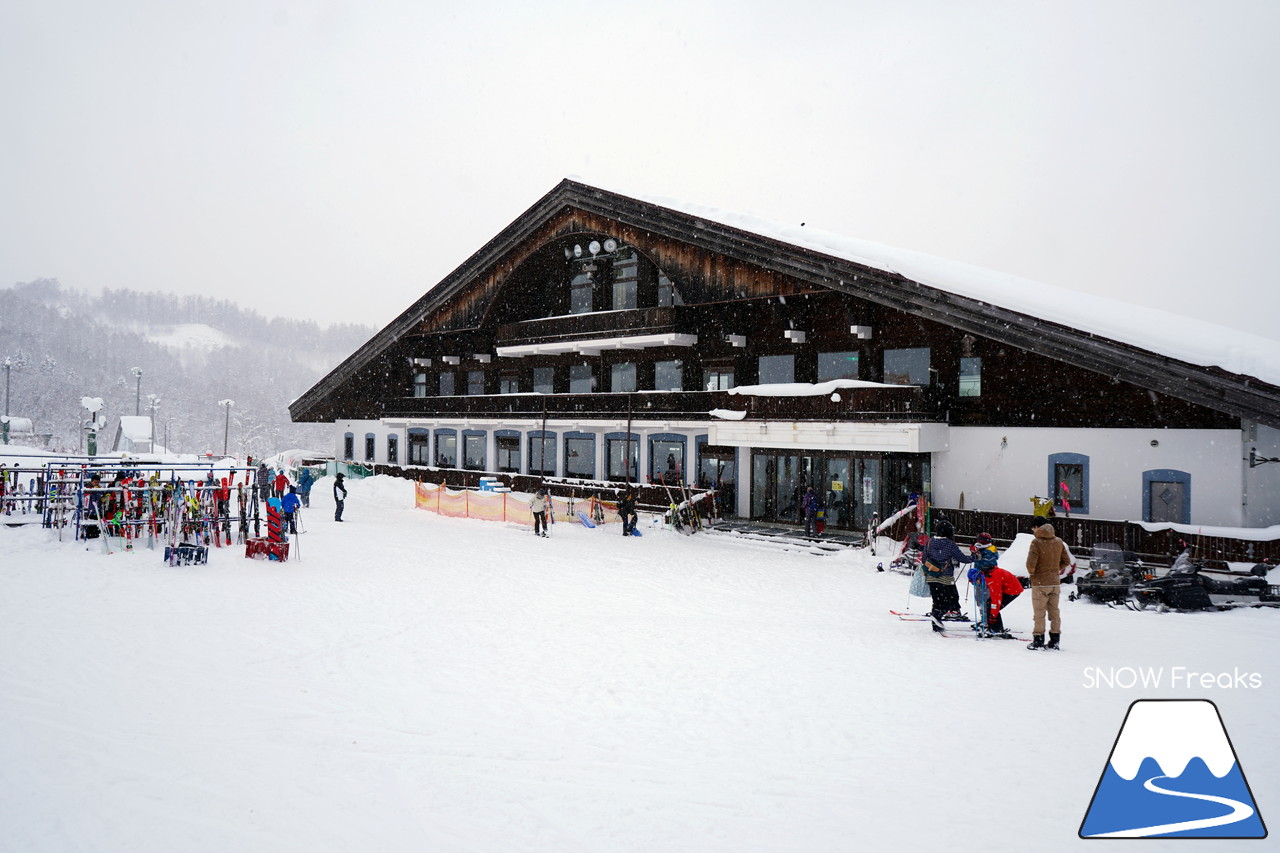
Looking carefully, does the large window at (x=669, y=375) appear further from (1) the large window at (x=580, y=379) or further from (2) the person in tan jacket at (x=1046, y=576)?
(2) the person in tan jacket at (x=1046, y=576)

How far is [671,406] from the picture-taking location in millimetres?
28469

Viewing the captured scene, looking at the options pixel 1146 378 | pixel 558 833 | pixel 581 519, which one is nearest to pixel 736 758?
pixel 558 833

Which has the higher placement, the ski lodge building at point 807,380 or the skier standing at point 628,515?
the ski lodge building at point 807,380

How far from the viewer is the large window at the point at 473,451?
37.9 metres

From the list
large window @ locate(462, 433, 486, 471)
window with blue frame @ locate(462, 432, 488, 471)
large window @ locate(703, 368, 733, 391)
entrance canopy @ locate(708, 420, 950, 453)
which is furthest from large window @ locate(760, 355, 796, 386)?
large window @ locate(462, 433, 486, 471)

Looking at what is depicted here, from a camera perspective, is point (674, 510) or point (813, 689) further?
point (674, 510)

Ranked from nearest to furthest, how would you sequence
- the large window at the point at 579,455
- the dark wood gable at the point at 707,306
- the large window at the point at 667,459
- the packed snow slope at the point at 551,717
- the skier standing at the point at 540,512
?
the packed snow slope at the point at 551,717 < the dark wood gable at the point at 707,306 < the skier standing at the point at 540,512 < the large window at the point at 667,459 < the large window at the point at 579,455

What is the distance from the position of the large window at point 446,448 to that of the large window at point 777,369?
1898cm

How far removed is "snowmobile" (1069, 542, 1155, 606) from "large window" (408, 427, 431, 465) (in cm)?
3276

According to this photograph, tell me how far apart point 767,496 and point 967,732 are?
A: 18.2 metres

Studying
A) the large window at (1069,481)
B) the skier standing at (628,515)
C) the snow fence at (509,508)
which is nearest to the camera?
the large window at (1069,481)

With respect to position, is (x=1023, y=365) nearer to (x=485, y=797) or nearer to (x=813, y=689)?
(x=813, y=689)

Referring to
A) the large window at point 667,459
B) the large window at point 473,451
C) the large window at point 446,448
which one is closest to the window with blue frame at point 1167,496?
the large window at point 667,459

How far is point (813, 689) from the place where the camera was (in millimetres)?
8977
